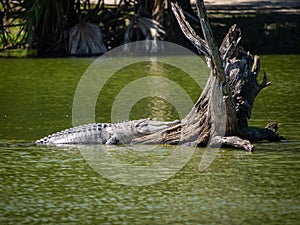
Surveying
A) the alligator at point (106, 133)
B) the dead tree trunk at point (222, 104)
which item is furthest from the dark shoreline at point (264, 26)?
the alligator at point (106, 133)

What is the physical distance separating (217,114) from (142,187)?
1492 millimetres

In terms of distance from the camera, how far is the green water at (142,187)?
6.66 metres

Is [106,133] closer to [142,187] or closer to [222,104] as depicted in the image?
[222,104]

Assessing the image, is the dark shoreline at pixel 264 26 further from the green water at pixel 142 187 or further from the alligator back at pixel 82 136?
the alligator back at pixel 82 136

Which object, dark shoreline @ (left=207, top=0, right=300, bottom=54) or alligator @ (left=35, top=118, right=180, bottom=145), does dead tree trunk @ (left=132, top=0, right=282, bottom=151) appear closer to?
alligator @ (left=35, top=118, right=180, bottom=145)

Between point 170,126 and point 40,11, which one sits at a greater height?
point 40,11

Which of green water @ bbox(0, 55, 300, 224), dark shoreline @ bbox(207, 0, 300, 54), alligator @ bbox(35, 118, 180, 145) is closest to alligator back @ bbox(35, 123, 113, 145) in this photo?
alligator @ bbox(35, 118, 180, 145)

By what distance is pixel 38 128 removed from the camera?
32.6 feet

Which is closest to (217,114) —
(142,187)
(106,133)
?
(106,133)

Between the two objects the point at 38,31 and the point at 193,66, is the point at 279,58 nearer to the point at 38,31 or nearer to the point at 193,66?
the point at 193,66

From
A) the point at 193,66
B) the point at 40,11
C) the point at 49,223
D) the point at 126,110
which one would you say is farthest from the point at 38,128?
the point at 40,11

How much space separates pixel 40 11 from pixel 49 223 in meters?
9.14

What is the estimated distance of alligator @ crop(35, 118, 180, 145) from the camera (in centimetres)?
912

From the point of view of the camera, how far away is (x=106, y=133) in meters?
9.22
